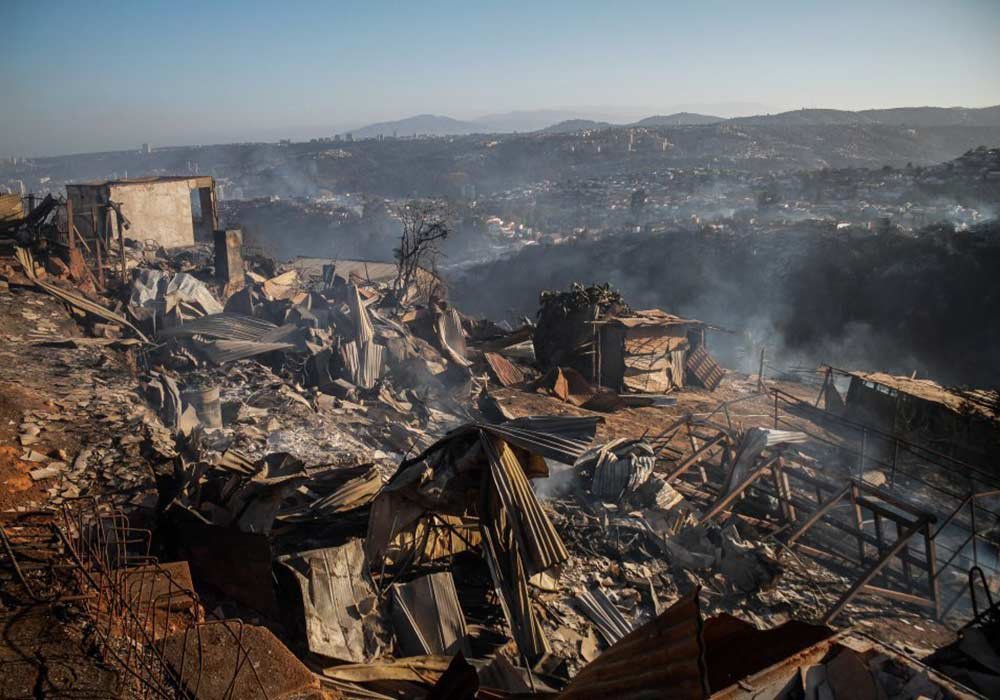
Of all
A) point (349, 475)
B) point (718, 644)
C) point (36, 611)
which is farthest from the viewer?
point (349, 475)

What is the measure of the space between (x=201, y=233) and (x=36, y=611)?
68.3ft

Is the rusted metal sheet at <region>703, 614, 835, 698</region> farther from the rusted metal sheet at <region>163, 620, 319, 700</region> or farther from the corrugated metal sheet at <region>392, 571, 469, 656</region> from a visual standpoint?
the corrugated metal sheet at <region>392, 571, 469, 656</region>

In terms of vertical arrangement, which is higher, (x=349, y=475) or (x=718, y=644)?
(x=718, y=644)

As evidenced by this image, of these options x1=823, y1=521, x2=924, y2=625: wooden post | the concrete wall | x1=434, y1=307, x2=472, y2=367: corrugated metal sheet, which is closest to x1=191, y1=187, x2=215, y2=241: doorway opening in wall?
the concrete wall

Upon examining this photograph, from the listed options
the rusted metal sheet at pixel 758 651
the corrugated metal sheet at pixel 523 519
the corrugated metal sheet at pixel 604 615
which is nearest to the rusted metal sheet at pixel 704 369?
the corrugated metal sheet at pixel 604 615

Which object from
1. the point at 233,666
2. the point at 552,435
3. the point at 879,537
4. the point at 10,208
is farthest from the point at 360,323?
the point at 233,666

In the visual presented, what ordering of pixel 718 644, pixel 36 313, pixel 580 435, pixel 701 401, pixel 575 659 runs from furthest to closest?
pixel 701 401
pixel 36 313
pixel 580 435
pixel 575 659
pixel 718 644

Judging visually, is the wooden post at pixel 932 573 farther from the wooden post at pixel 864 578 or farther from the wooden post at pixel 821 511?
the wooden post at pixel 821 511

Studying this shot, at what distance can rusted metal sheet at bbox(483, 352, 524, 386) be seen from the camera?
1300 cm

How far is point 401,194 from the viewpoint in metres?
51.0

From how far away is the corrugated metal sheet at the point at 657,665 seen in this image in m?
1.97

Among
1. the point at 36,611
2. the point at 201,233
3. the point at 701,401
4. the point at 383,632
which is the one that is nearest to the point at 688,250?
the point at 701,401

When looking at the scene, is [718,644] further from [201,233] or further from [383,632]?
[201,233]

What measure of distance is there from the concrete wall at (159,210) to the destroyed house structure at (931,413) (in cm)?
1875
